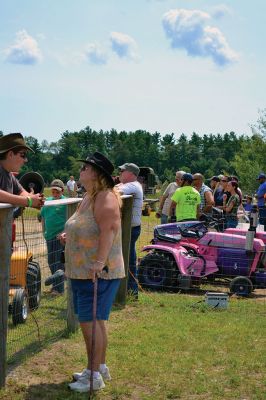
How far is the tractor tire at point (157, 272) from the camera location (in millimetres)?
9898

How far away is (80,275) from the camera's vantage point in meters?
5.02

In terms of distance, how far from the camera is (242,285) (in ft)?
31.6

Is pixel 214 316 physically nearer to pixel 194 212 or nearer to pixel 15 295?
pixel 15 295

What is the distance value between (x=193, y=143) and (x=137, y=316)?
138m

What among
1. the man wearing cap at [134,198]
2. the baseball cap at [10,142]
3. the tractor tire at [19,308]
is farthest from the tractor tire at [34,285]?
the baseball cap at [10,142]

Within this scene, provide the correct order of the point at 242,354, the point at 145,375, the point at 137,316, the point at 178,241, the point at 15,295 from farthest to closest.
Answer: the point at 178,241, the point at 137,316, the point at 15,295, the point at 242,354, the point at 145,375

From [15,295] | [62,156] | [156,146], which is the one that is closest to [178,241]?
[15,295]

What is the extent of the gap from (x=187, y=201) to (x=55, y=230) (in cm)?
333

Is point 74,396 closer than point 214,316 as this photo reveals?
Yes

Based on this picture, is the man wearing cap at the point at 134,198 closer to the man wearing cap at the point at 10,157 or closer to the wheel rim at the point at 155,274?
the wheel rim at the point at 155,274

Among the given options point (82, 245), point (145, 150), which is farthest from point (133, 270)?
point (145, 150)

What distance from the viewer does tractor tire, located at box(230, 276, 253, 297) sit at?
9625 millimetres

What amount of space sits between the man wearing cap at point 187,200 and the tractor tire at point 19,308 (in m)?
4.71

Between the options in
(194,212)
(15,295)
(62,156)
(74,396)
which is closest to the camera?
(74,396)
